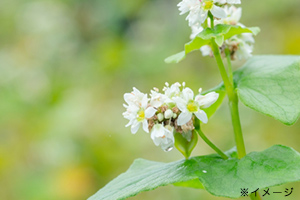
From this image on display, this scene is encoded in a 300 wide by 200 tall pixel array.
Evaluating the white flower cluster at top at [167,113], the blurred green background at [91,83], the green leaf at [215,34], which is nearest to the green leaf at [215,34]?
the green leaf at [215,34]

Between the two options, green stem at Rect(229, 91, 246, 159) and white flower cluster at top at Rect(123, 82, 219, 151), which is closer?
white flower cluster at top at Rect(123, 82, 219, 151)

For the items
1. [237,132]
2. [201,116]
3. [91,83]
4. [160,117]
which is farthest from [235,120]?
[91,83]

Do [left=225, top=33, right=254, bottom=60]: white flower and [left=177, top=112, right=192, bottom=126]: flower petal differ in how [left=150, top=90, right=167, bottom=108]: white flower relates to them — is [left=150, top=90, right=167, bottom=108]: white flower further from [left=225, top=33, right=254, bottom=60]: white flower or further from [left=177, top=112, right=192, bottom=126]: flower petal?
[left=225, top=33, right=254, bottom=60]: white flower

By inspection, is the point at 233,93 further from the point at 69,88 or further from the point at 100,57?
the point at 100,57

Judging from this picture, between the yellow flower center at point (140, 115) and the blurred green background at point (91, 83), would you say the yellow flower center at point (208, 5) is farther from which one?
the blurred green background at point (91, 83)

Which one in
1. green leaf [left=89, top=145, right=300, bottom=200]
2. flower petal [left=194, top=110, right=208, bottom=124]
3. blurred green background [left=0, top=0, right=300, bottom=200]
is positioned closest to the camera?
green leaf [left=89, top=145, right=300, bottom=200]

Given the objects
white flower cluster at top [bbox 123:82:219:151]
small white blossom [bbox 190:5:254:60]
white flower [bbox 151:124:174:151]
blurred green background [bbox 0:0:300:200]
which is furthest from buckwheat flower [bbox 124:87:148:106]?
blurred green background [bbox 0:0:300:200]

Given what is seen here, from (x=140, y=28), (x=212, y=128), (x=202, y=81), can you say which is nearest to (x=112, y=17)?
(x=140, y=28)

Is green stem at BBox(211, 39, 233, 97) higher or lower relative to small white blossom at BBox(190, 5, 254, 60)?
lower

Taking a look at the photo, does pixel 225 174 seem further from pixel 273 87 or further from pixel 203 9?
pixel 203 9
